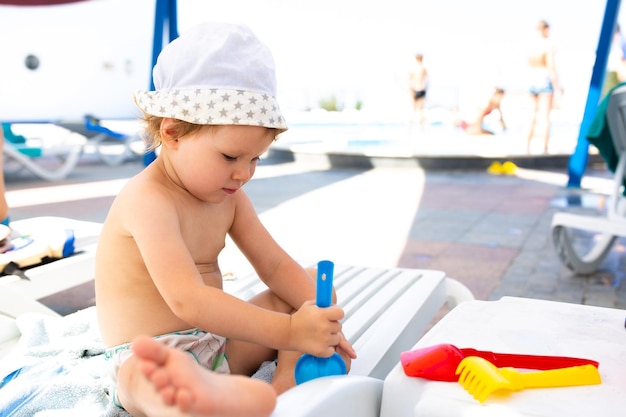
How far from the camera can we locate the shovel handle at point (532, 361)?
0.98m

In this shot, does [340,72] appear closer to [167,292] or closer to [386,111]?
[386,111]

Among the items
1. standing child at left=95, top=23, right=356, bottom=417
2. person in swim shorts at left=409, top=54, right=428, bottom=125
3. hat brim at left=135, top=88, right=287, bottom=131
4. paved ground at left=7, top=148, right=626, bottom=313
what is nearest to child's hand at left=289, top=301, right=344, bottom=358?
standing child at left=95, top=23, right=356, bottom=417

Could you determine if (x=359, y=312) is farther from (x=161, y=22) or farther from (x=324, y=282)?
(x=161, y=22)

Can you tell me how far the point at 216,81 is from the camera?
1153 mm

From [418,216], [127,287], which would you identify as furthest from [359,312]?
[418,216]

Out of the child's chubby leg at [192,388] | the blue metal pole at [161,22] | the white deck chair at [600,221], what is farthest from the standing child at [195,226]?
the blue metal pole at [161,22]

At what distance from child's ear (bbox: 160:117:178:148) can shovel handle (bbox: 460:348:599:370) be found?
2.26 ft

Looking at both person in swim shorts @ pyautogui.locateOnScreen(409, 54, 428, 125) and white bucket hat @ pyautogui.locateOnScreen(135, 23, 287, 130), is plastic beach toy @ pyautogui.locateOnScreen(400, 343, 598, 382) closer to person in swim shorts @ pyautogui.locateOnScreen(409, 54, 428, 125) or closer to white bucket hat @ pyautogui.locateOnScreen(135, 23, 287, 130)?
white bucket hat @ pyautogui.locateOnScreen(135, 23, 287, 130)

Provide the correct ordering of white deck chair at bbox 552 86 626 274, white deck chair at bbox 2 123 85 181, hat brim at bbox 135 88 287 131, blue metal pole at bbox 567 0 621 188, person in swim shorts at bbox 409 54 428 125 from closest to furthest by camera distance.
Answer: hat brim at bbox 135 88 287 131 → white deck chair at bbox 552 86 626 274 → blue metal pole at bbox 567 0 621 188 → white deck chair at bbox 2 123 85 181 → person in swim shorts at bbox 409 54 428 125

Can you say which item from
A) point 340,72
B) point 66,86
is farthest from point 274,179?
point 340,72

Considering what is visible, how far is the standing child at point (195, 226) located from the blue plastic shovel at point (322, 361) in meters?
0.02

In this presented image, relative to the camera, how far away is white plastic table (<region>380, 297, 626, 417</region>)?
87cm

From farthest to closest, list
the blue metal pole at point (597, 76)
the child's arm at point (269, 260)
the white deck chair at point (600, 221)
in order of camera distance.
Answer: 1. the blue metal pole at point (597, 76)
2. the white deck chair at point (600, 221)
3. the child's arm at point (269, 260)

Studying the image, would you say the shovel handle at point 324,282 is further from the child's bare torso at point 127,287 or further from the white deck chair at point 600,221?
the white deck chair at point 600,221
